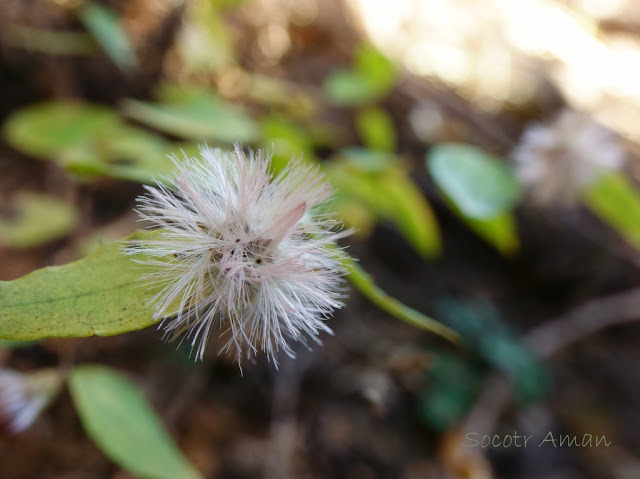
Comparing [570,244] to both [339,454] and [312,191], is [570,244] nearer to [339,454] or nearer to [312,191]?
[339,454]

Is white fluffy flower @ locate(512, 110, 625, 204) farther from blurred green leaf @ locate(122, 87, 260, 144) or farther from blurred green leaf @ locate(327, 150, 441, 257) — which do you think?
blurred green leaf @ locate(122, 87, 260, 144)

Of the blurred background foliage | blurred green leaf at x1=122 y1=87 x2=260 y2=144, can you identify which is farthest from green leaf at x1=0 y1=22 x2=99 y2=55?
blurred green leaf at x1=122 y1=87 x2=260 y2=144

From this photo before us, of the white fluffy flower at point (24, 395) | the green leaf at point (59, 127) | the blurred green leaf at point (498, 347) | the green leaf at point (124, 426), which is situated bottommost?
the blurred green leaf at point (498, 347)

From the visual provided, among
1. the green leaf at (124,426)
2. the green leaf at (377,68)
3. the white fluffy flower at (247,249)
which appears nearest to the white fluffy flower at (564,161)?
the green leaf at (377,68)

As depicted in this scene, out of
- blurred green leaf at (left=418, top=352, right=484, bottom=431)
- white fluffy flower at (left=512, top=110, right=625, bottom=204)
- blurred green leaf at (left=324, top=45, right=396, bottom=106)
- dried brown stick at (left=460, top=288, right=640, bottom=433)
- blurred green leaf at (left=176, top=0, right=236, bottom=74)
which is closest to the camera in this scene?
white fluffy flower at (left=512, top=110, right=625, bottom=204)

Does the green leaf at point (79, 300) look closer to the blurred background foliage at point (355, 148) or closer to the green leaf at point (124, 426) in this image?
the blurred background foliage at point (355, 148)

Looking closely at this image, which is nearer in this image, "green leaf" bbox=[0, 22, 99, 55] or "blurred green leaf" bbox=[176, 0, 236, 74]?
"green leaf" bbox=[0, 22, 99, 55]
